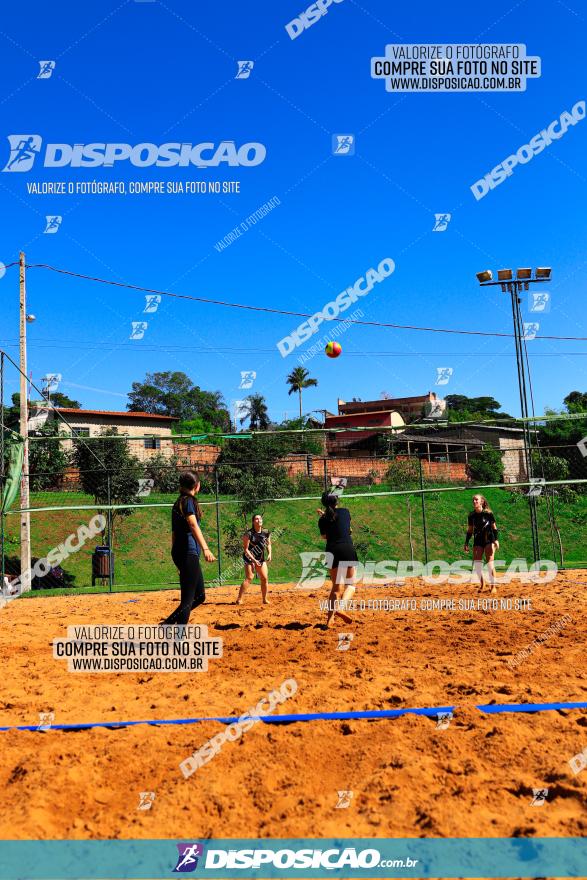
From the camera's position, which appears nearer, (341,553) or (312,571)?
(341,553)

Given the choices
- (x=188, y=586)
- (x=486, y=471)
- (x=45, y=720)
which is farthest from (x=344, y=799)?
(x=486, y=471)

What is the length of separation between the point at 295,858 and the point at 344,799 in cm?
57

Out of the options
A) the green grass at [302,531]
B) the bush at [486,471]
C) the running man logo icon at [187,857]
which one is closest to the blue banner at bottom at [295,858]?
the running man logo icon at [187,857]

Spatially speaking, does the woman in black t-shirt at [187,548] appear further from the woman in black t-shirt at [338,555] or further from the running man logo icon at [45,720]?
the woman in black t-shirt at [338,555]

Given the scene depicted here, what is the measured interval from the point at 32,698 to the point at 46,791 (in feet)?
7.26

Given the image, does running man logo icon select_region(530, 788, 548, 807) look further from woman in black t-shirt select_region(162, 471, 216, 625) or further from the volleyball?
the volleyball

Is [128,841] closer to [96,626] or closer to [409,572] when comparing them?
[96,626]

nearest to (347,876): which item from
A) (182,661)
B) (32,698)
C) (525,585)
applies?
(32,698)

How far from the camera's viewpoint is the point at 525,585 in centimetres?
1351

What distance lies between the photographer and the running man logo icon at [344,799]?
3.83 m

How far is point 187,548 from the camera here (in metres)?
7.63

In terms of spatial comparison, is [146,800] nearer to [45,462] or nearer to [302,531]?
[302,531]

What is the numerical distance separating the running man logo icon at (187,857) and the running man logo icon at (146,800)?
43 centimetres

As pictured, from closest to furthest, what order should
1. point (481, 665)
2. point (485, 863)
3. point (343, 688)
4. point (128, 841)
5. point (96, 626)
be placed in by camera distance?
point (485, 863)
point (128, 841)
point (343, 688)
point (481, 665)
point (96, 626)
